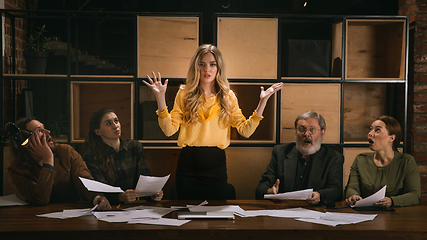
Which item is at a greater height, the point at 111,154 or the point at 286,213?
the point at 111,154

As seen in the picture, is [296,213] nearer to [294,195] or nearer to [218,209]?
[294,195]

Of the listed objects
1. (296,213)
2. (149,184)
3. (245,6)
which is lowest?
(296,213)

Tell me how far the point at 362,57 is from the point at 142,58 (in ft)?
7.14

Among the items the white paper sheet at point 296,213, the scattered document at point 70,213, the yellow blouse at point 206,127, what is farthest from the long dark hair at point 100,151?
the white paper sheet at point 296,213

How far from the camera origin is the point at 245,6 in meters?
5.04

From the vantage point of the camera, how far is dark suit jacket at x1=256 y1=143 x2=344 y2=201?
249cm

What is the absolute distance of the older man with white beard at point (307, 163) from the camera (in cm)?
257

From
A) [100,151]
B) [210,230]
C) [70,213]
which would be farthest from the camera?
[100,151]

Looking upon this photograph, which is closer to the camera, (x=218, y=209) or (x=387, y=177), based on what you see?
(x=218, y=209)

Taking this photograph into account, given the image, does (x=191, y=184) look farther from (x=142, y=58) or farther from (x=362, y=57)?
(x=362, y=57)

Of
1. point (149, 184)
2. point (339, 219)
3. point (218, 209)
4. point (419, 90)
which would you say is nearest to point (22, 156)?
point (149, 184)

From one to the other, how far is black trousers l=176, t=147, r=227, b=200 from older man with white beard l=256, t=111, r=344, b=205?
342 mm

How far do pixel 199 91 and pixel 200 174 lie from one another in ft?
1.97

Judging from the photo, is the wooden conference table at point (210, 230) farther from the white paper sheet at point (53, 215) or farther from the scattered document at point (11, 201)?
the scattered document at point (11, 201)
